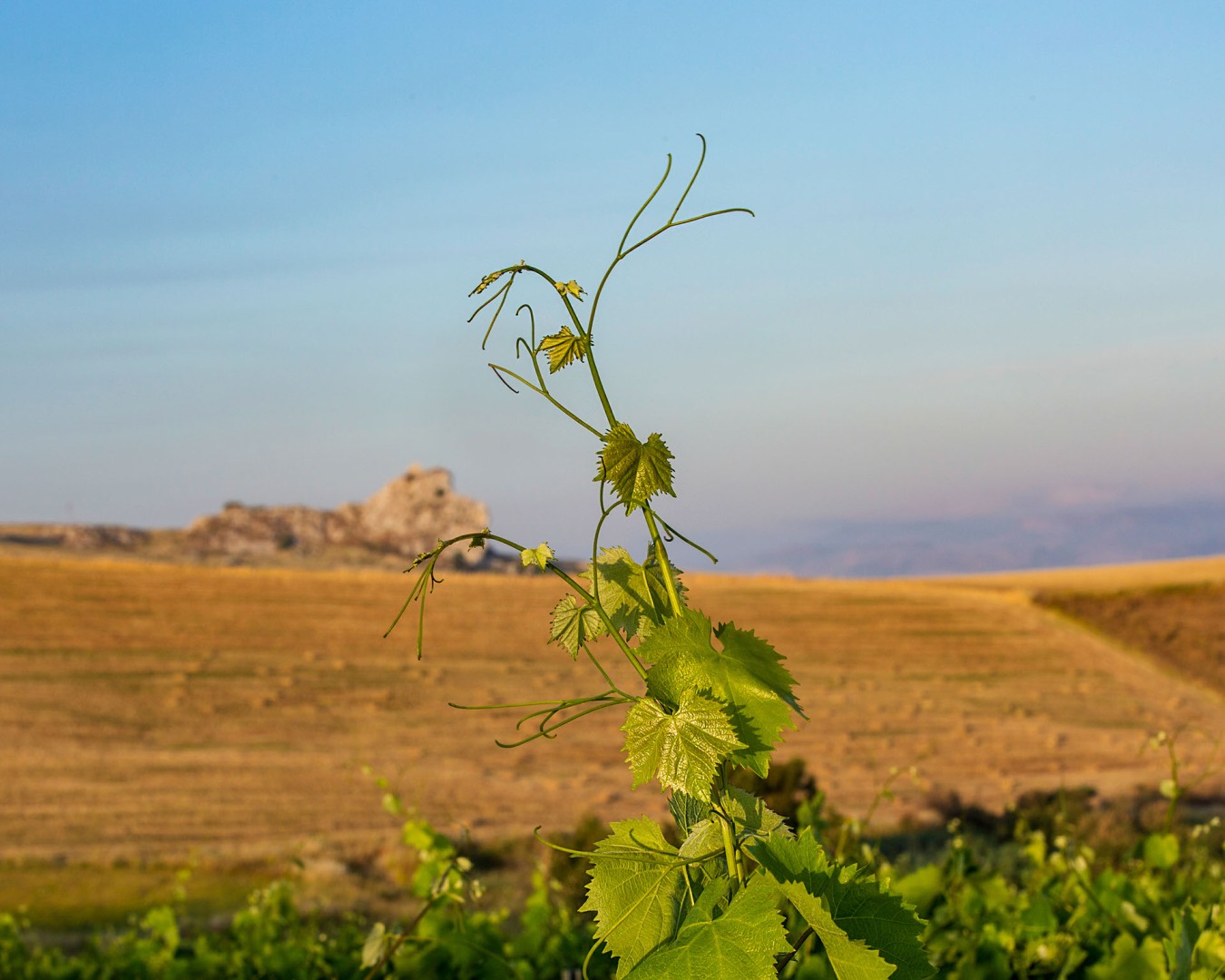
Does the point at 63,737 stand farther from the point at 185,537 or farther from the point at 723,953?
Result: the point at 185,537

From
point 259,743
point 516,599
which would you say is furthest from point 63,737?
point 516,599

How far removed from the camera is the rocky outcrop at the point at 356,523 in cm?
2747

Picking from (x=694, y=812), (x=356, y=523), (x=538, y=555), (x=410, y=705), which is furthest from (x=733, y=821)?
(x=356, y=523)

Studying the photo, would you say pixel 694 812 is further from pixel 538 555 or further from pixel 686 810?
pixel 538 555

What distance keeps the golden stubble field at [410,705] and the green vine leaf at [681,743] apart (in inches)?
210

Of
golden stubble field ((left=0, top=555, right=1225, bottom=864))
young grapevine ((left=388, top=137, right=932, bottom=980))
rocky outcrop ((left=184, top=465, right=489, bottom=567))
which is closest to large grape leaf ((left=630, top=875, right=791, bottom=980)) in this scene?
young grapevine ((left=388, top=137, right=932, bottom=980))

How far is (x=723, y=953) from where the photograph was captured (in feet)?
2.62

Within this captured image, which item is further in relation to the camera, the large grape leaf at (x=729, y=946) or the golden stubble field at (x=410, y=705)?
the golden stubble field at (x=410, y=705)

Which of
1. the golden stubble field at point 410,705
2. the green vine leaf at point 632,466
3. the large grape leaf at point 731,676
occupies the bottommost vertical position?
the golden stubble field at point 410,705

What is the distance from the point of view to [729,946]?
2.63 feet

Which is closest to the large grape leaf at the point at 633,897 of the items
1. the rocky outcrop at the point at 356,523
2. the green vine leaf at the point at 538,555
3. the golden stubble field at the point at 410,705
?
the green vine leaf at the point at 538,555

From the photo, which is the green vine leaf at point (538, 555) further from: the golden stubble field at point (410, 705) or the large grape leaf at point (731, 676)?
the golden stubble field at point (410, 705)

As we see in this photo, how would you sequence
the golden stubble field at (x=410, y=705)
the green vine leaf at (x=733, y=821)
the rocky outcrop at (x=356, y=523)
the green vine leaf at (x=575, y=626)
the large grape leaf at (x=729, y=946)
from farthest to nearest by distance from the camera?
1. the rocky outcrop at (x=356, y=523)
2. the golden stubble field at (x=410, y=705)
3. the green vine leaf at (x=575, y=626)
4. the green vine leaf at (x=733, y=821)
5. the large grape leaf at (x=729, y=946)

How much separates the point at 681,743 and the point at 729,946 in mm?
149
